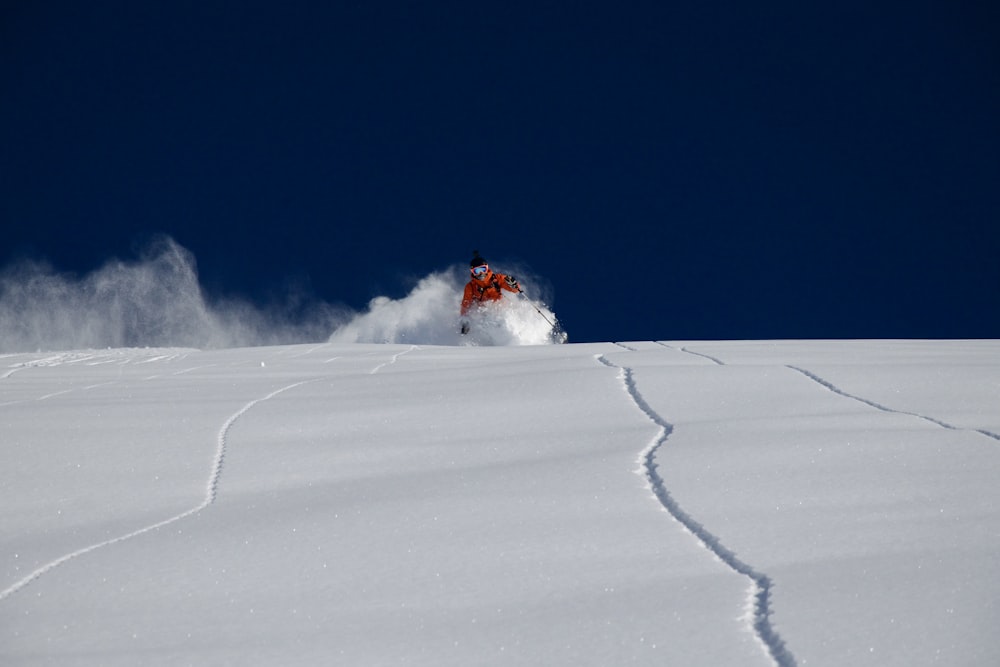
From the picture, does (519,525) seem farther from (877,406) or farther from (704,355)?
(704,355)

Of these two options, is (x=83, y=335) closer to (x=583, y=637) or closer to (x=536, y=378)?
(x=536, y=378)

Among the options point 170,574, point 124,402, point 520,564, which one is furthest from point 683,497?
point 124,402

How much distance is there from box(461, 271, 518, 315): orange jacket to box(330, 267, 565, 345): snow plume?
→ 0.14m

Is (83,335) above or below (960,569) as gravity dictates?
below

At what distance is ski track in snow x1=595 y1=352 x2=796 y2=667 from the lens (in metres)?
1.60

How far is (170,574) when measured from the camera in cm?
215

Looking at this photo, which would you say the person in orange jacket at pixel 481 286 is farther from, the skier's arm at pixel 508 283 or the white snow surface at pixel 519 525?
the white snow surface at pixel 519 525

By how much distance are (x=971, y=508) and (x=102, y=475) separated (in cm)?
250

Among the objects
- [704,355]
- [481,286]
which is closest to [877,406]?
[704,355]

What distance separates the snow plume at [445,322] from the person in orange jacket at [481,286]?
0.42 feet

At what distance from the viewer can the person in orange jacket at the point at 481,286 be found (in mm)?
14680

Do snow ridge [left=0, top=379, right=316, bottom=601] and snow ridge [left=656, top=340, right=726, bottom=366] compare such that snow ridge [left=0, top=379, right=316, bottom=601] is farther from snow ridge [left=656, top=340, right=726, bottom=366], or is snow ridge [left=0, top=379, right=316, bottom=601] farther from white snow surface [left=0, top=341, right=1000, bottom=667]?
snow ridge [left=656, top=340, right=726, bottom=366]

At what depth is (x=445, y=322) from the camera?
17250 mm

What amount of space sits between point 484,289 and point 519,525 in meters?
12.5
